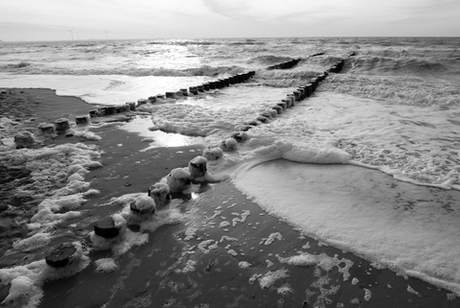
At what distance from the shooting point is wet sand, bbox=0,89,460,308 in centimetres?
208

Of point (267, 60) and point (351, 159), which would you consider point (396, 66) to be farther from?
point (351, 159)

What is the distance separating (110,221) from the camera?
2660 mm

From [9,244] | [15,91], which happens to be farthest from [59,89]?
[9,244]

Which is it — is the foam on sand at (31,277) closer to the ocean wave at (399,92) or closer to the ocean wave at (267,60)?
Answer: the ocean wave at (399,92)

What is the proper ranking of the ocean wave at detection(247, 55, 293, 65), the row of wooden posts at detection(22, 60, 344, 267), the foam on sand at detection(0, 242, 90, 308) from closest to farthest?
the foam on sand at detection(0, 242, 90, 308) < the row of wooden posts at detection(22, 60, 344, 267) < the ocean wave at detection(247, 55, 293, 65)

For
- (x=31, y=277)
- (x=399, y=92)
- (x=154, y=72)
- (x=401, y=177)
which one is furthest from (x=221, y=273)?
(x=154, y=72)

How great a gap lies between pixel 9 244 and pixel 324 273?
2782 mm

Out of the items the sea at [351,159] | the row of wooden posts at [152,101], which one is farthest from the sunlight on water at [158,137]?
the row of wooden posts at [152,101]

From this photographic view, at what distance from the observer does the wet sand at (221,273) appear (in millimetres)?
2078

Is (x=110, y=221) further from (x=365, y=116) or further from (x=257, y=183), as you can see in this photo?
(x=365, y=116)

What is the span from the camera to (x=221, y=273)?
2330mm

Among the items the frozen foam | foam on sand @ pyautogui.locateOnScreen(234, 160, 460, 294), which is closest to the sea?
foam on sand @ pyautogui.locateOnScreen(234, 160, 460, 294)

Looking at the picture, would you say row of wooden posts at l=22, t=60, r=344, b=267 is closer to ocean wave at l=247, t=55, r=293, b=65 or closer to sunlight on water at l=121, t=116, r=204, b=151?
sunlight on water at l=121, t=116, r=204, b=151

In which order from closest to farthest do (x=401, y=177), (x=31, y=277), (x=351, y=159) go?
1. (x=31, y=277)
2. (x=401, y=177)
3. (x=351, y=159)
